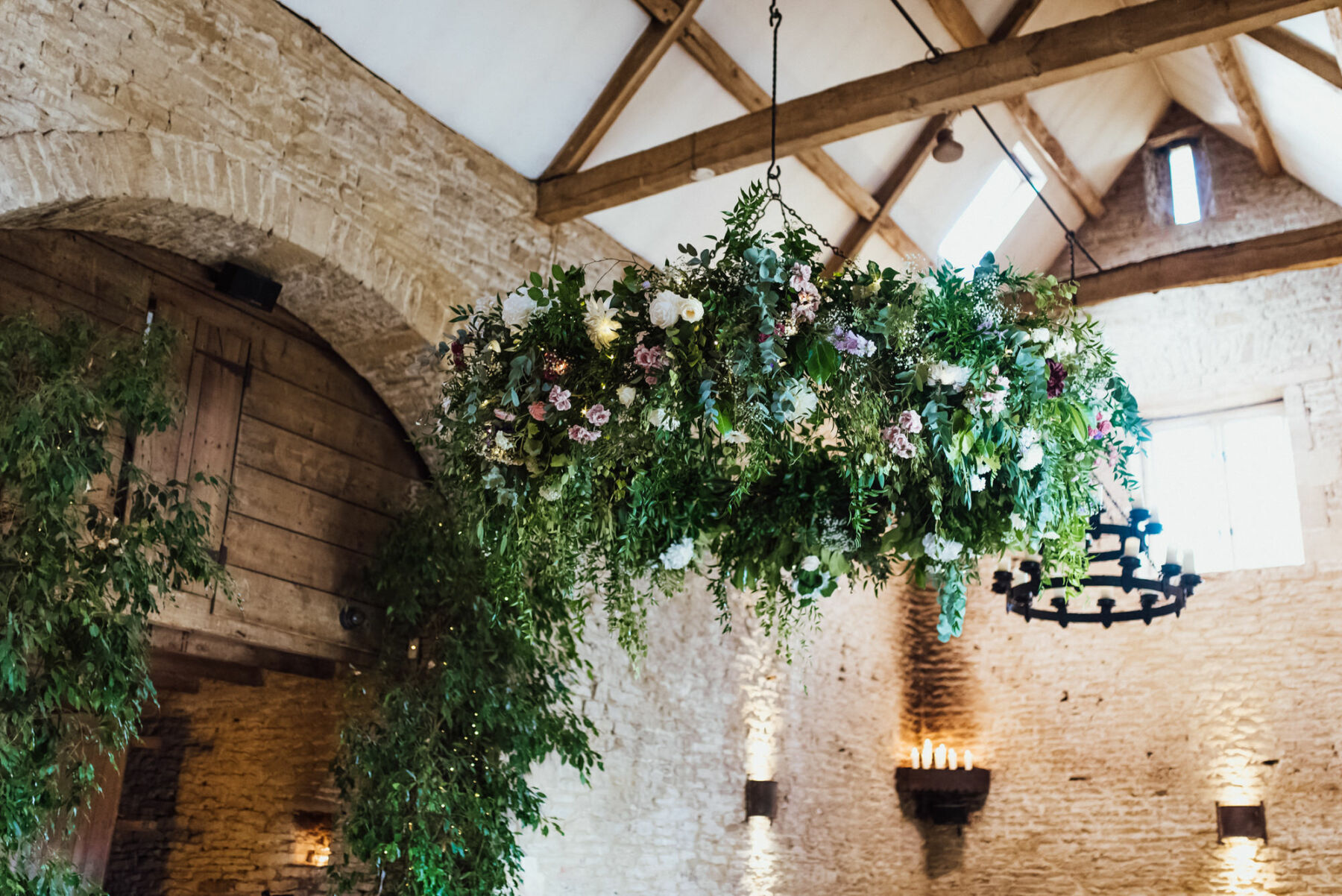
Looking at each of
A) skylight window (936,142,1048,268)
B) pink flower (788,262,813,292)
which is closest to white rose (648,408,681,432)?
pink flower (788,262,813,292)

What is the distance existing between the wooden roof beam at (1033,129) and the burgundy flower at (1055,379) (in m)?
3.32

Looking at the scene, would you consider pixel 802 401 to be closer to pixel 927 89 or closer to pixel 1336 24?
pixel 927 89

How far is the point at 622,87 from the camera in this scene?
17.7ft

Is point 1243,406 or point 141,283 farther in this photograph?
point 1243,406

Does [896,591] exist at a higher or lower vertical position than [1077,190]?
lower

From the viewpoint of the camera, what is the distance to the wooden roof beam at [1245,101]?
7.06 m

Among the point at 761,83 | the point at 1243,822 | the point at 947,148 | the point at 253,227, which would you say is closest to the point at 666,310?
the point at 253,227

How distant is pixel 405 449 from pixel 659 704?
1.93m

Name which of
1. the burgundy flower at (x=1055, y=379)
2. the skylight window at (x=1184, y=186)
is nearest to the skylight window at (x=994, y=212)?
the skylight window at (x=1184, y=186)

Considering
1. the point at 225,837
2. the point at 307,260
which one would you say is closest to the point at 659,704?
the point at 225,837

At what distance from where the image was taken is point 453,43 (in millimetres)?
4887

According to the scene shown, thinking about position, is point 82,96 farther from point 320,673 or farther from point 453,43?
→ point 320,673

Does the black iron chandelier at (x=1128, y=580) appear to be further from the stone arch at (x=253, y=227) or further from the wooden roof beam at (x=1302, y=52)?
the wooden roof beam at (x=1302, y=52)

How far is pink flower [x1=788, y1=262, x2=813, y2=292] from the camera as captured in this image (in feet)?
8.89
